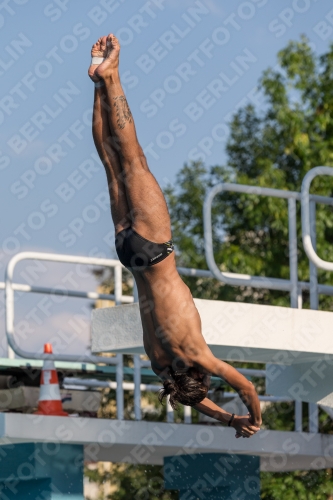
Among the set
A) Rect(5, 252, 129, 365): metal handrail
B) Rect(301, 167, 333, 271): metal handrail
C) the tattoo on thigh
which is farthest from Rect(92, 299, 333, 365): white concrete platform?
the tattoo on thigh

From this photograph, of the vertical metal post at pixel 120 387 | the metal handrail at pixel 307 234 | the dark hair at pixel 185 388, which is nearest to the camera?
the dark hair at pixel 185 388

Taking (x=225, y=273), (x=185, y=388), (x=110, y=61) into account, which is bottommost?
(x=185, y=388)

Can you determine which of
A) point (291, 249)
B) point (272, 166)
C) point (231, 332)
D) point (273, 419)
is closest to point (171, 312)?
point (231, 332)

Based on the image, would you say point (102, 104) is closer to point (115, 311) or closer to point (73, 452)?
point (115, 311)

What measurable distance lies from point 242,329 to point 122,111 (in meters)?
2.17

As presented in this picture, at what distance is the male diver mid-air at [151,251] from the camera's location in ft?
20.8

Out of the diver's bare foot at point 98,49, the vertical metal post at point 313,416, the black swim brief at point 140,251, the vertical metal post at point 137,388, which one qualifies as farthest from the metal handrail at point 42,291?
the diver's bare foot at point 98,49

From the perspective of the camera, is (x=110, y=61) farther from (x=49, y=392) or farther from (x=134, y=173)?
(x=49, y=392)

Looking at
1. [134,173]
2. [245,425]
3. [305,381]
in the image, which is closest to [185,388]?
[245,425]

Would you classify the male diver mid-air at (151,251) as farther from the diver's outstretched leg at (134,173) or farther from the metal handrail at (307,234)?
the metal handrail at (307,234)

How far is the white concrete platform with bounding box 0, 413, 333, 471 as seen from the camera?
27.5ft

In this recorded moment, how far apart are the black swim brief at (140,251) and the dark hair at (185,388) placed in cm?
76

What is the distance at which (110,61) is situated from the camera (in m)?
6.13

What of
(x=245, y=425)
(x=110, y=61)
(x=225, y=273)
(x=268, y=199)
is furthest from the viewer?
(x=268, y=199)
